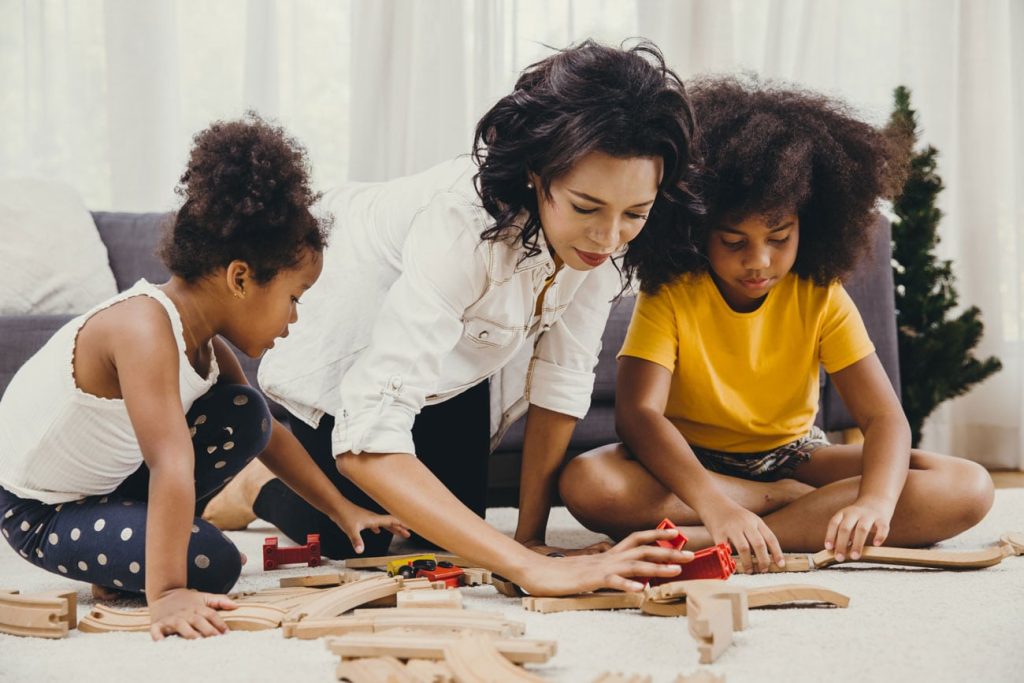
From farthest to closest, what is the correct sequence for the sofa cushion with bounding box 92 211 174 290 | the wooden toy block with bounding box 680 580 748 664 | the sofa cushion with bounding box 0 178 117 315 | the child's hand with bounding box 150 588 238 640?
the sofa cushion with bounding box 92 211 174 290 → the sofa cushion with bounding box 0 178 117 315 → the child's hand with bounding box 150 588 238 640 → the wooden toy block with bounding box 680 580 748 664

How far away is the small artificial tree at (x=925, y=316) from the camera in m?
2.83

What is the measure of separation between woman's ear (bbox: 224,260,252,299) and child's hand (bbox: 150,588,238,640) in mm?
378

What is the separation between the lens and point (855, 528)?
54.7 inches

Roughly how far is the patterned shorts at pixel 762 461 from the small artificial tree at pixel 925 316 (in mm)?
1275

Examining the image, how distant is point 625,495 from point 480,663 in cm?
69

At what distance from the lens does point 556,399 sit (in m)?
1.55

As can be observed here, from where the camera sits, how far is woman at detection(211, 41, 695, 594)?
47.5 inches

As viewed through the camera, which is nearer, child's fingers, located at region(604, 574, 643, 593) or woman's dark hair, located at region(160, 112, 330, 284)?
child's fingers, located at region(604, 574, 643, 593)

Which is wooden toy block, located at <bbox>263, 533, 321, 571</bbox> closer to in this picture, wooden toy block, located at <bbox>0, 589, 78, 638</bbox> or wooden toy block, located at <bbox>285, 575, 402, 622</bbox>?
wooden toy block, located at <bbox>285, 575, 402, 622</bbox>

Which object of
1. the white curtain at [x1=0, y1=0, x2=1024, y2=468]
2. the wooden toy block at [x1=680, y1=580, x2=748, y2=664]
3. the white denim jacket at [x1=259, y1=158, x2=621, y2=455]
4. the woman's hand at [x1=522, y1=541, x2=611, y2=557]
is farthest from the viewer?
the white curtain at [x1=0, y1=0, x2=1024, y2=468]

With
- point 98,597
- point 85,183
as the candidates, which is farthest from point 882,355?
point 85,183

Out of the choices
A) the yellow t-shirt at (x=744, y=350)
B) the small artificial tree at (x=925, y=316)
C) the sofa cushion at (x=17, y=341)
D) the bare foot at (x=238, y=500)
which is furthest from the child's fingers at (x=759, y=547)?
the small artificial tree at (x=925, y=316)

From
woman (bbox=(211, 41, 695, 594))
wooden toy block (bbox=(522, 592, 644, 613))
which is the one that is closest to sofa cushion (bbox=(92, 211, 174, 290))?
woman (bbox=(211, 41, 695, 594))

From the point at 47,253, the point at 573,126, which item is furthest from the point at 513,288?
the point at 47,253
